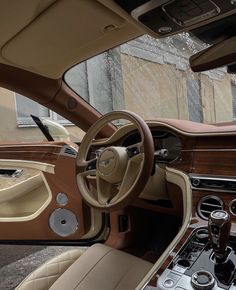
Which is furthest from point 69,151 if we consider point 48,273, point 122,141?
point 48,273

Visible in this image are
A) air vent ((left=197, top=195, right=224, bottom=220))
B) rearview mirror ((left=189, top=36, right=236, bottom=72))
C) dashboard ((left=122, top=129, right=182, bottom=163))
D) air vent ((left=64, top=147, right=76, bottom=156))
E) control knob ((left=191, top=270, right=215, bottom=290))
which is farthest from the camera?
air vent ((left=64, top=147, right=76, bottom=156))

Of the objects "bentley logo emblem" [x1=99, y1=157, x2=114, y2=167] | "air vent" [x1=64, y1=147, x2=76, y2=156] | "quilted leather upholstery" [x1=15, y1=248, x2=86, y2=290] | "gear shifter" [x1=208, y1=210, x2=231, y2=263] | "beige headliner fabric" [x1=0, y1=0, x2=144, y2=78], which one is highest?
"beige headliner fabric" [x1=0, y1=0, x2=144, y2=78]

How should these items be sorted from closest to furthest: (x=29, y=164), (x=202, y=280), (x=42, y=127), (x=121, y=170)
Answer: (x=202, y=280)
(x=121, y=170)
(x=29, y=164)
(x=42, y=127)

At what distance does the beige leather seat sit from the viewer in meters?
1.32

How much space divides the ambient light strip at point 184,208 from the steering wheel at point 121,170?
0.54ft

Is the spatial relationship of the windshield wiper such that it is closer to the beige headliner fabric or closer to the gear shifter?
the beige headliner fabric

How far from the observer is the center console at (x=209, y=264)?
3.07ft

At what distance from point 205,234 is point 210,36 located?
0.66 m

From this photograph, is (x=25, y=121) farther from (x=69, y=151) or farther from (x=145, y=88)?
(x=145, y=88)

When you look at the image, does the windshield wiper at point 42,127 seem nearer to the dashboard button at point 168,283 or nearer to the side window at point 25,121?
the side window at point 25,121

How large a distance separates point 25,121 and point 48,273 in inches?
50.0

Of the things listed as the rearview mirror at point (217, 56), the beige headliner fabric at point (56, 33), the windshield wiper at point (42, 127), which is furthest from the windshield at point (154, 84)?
the rearview mirror at point (217, 56)

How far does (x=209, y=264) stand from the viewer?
1.01m

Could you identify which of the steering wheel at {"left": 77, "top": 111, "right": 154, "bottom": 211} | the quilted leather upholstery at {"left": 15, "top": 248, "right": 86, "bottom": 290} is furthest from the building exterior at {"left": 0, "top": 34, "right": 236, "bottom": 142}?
the quilted leather upholstery at {"left": 15, "top": 248, "right": 86, "bottom": 290}
